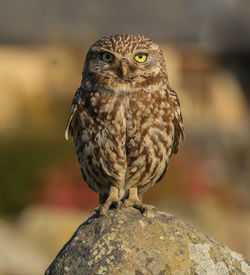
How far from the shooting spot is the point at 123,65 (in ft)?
20.3

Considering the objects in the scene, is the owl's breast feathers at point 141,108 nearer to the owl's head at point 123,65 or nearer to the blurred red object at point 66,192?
the owl's head at point 123,65

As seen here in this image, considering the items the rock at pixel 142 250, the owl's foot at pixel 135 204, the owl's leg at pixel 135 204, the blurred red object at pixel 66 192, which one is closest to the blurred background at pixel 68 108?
the blurred red object at pixel 66 192

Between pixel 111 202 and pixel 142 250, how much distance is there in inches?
35.8

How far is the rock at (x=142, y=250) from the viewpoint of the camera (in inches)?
206

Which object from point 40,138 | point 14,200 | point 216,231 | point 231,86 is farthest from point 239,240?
point 231,86

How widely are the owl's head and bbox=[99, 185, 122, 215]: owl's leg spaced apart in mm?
880

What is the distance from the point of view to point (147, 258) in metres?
5.26

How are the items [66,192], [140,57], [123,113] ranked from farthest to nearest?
1. [66,192]
2. [140,57]
3. [123,113]

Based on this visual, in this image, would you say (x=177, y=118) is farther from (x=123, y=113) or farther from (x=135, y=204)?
(x=135, y=204)

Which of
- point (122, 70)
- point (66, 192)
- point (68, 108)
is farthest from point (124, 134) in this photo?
point (68, 108)

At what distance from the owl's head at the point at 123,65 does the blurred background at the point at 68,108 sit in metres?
6.37

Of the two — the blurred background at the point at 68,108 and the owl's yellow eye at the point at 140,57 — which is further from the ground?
the owl's yellow eye at the point at 140,57

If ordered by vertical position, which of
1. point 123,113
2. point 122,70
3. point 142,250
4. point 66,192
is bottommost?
point 66,192

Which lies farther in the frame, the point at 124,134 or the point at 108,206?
the point at 124,134
